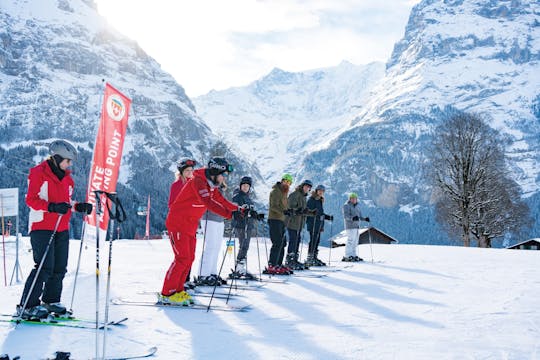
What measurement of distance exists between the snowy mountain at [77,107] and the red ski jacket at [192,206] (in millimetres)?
79231

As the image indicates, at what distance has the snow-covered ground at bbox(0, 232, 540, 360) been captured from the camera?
3949 mm

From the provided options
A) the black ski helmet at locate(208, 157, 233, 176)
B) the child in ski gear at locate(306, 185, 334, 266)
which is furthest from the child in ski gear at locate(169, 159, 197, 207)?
the child in ski gear at locate(306, 185, 334, 266)

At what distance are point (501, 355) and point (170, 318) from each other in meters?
3.27

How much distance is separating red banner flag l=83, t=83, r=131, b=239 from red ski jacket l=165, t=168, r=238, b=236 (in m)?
3.35

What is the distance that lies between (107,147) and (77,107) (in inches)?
5777

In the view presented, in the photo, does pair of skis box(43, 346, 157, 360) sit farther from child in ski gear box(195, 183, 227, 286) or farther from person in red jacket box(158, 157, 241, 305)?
child in ski gear box(195, 183, 227, 286)

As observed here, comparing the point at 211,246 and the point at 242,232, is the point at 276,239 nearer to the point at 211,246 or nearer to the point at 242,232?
the point at 242,232

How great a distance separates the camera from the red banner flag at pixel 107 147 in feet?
30.2

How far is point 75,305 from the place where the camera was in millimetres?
6086

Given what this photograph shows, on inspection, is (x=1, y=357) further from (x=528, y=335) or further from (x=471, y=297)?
(x=471, y=297)

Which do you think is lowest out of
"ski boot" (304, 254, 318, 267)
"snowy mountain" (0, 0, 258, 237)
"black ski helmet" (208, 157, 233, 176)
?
"ski boot" (304, 254, 318, 267)

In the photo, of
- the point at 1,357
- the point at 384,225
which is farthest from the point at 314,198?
the point at 384,225

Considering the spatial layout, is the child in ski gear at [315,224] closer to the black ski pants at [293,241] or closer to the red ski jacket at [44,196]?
the black ski pants at [293,241]

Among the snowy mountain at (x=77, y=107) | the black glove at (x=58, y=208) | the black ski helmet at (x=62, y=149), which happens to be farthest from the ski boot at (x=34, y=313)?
the snowy mountain at (x=77, y=107)
